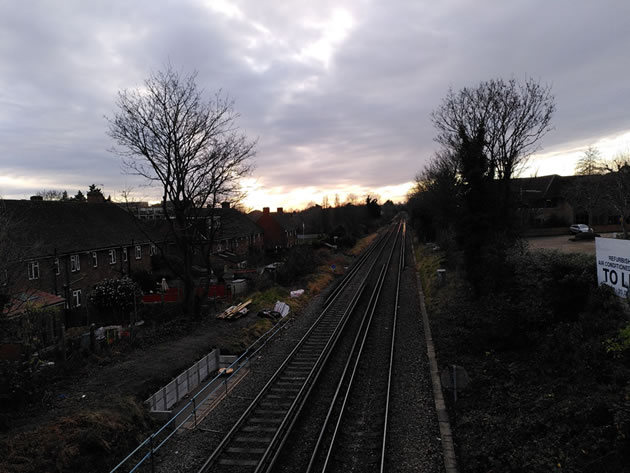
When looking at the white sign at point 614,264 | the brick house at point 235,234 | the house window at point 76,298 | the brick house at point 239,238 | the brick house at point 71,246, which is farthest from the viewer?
the brick house at point 239,238

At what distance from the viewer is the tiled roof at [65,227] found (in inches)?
1028

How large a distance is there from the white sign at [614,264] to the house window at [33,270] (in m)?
28.7

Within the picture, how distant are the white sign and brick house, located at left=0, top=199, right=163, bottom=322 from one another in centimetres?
2086

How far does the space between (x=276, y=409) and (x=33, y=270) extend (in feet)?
70.4

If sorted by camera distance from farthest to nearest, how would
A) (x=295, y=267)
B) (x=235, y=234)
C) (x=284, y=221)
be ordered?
(x=284, y=221) → (x=235, y=234) → (x=295, y=267)

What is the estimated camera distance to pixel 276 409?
36.0 feet

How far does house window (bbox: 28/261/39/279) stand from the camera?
24156mm

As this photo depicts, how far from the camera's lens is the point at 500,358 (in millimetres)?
13031

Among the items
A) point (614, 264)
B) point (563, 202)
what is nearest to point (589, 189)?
point (563, 202)

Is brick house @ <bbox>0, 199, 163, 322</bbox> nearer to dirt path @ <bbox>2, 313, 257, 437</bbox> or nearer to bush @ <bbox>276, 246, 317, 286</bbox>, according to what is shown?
dirt path @ <bbox>2, 313, 257, 437</bbox>

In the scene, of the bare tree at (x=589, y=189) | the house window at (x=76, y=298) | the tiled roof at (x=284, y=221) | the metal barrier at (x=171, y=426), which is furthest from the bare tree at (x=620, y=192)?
the tiled roof at (x=284, y=221)

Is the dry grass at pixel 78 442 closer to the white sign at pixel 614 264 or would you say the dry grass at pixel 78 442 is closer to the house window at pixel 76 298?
the white sign at pixel 614 264

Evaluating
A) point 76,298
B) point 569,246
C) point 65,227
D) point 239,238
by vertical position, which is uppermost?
point 65,227

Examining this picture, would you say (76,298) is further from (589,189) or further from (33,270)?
(589,189)
